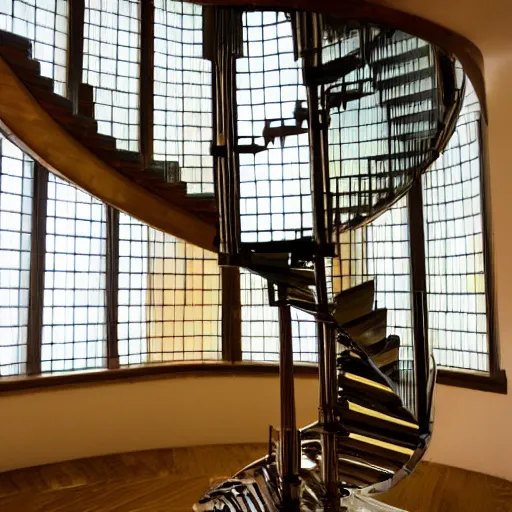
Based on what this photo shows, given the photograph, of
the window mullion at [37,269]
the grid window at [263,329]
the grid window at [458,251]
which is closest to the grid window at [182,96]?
the grid window at [263,329]

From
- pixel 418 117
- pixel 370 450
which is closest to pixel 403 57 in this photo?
pixel 418 117

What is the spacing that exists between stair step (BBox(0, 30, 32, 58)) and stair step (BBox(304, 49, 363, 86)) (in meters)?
1.69

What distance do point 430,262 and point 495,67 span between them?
1.45 m

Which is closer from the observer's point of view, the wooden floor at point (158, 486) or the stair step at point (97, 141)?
the wooden floor at point (158, 486)

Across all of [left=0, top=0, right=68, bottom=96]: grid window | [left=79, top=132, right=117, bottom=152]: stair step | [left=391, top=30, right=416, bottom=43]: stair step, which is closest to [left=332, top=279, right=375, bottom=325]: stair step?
[left=391, top=30, right=416, bottom=43]: stair step

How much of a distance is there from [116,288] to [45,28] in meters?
1.99

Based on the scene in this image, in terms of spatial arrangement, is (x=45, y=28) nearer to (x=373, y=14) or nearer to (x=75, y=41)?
(x=75, y=41)

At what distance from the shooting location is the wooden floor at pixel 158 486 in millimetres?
3025

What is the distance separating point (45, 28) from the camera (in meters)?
4.47

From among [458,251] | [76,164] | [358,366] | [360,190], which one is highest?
[76,164]

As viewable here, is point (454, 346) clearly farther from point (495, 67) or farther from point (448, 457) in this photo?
point (495, 67)

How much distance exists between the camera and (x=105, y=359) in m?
4.45

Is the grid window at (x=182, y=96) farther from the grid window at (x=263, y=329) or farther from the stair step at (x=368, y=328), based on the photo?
the stair step at (x=368, y=328)

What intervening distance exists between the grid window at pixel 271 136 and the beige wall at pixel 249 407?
18.8 inches
